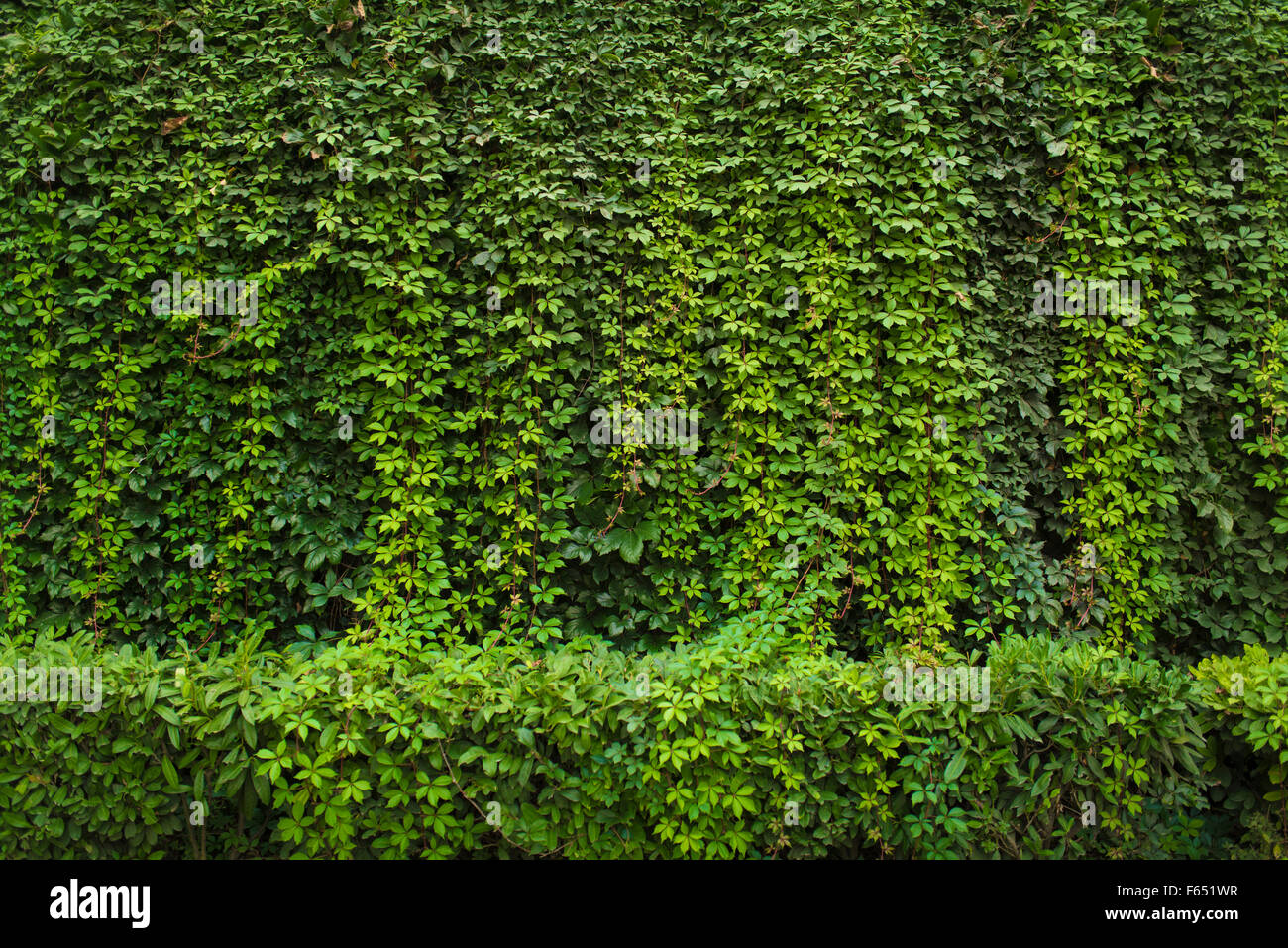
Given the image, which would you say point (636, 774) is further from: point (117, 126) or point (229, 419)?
point (117, 126)

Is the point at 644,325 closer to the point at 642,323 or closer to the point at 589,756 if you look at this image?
the point at 642,323

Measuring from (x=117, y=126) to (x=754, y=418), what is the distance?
4.18 meters

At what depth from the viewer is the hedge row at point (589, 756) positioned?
115 inches

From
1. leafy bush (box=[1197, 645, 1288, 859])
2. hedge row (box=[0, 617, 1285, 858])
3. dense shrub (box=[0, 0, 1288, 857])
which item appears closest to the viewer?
hedge row (box=[0, 617, 1285, 858])

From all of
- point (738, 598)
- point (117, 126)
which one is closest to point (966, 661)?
point (738, 598)

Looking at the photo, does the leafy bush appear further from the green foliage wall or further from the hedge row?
the green foliage wall

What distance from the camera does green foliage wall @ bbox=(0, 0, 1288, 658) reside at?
157 inches

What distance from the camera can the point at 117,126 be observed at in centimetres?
Answer: 412

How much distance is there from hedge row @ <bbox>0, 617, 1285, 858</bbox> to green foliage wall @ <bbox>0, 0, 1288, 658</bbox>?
829 mm

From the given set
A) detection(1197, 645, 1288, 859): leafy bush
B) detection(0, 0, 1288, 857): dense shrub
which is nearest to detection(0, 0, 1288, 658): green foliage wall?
detection(0, 0, 1288, 857): dense shrub

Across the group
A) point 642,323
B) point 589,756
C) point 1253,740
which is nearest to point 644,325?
point 642,323

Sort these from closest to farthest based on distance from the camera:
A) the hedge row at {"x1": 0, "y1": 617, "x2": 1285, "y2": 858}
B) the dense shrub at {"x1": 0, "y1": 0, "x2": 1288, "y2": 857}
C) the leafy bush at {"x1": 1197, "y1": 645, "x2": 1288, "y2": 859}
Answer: the hedge row at {"x1": 0, "y1": 617, "x2": 1285, "y2": 858}, the leafy bush at {"x1": 1197, "y1": 645, "x2": 1288, "y2": 859}, the dense shrub at {"x1": 0, "y1": 0, "x2": 1288, "y2": 857}

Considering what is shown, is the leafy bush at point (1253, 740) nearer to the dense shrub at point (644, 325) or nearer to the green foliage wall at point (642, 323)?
the dense shrub at point (644, 325)

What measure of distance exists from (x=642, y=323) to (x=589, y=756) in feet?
7.97
